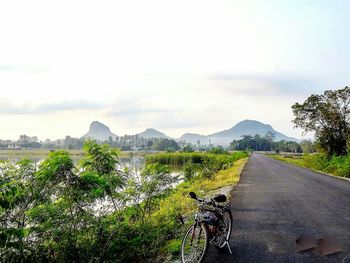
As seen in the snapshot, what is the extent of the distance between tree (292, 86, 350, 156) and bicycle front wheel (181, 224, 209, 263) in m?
31.2

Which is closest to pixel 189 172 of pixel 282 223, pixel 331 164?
pixel 331 164

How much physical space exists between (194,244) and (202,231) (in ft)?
0.96

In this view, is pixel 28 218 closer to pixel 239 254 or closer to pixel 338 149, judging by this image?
pixel 239 254

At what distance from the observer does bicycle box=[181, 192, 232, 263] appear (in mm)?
7016

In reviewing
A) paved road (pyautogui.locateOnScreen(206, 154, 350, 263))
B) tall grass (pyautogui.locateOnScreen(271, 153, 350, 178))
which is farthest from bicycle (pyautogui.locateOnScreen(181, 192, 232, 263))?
tall grass (pyautogui.locateOnScreen(271, 153, 350, 178))

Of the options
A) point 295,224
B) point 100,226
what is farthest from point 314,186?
point 100,226

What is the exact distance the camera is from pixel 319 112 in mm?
38281

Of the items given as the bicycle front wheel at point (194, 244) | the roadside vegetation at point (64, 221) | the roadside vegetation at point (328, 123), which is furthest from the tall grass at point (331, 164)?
the bicycle front wheel at point (194, 244)

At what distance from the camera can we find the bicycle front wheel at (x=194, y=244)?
23.1ft

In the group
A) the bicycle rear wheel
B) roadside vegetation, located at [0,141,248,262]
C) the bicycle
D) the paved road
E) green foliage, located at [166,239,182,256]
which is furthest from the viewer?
green foliage, located at [166,239,182,256]

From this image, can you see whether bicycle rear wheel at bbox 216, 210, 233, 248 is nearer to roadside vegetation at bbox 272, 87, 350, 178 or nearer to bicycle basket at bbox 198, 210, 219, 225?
bicycle basket at bbox 198, 210, 219, 225

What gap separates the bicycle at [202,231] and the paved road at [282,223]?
470 mm

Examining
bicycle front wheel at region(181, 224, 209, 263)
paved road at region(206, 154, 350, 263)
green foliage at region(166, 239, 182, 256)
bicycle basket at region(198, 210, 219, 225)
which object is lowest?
green foliage at region(166, 239, 182, 256)

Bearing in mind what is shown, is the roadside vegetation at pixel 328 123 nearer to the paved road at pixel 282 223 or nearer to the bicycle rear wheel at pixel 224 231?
the paved road at pixel 282 223
